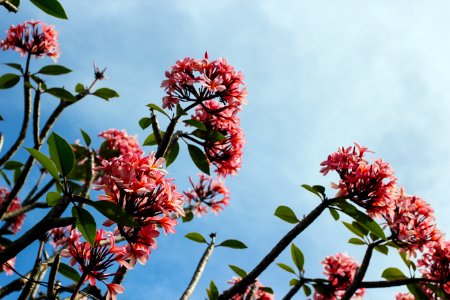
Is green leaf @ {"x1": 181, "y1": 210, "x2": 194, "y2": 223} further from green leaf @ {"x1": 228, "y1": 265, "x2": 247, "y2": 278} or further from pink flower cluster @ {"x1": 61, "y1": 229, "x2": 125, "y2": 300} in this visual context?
pink flower cluster @ {"x1": 61, "y1": 229, "x2": 125, "y2": 300}

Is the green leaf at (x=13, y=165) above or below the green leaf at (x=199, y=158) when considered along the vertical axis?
above

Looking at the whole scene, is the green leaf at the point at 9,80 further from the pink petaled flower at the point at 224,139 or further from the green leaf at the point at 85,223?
the green leaf at the point at 85,223

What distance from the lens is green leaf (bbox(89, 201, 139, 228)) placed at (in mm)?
1822

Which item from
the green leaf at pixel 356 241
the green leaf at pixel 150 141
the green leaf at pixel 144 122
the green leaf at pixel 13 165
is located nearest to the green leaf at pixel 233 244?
the green leaf at pixel 356 241

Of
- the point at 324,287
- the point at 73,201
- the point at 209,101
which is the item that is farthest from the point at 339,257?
the point at 73,201

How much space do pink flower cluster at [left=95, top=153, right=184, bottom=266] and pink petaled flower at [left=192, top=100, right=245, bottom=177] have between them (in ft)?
4.59

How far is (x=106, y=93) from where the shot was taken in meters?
5.08

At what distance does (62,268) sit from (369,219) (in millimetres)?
2064

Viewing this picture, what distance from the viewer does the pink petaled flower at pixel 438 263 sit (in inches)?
148

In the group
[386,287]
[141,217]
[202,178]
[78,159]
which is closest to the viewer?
[141,217]

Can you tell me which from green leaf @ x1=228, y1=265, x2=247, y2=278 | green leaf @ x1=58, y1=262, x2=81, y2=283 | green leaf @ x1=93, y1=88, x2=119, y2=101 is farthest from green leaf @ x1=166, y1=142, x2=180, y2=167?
green leaf @ x1=93, y1=88, x2=119, y2=101

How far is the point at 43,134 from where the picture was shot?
16.2ft

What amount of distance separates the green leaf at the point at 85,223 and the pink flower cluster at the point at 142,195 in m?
0.13

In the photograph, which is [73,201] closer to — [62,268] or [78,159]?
[62,268]
